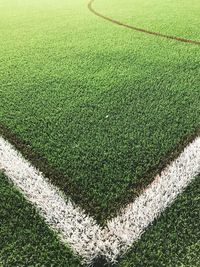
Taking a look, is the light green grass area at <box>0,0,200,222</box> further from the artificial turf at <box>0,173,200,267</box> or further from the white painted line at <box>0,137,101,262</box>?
the artificial turf at <box>0,173,200,267</box>

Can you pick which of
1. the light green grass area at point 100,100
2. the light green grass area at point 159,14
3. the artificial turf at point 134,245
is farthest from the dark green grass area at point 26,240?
the light green grass area at point 159,14

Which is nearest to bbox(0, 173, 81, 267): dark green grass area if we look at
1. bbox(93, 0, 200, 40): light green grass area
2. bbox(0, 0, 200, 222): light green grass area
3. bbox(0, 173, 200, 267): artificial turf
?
bbox(0, 173, 200, 267): artificial turf

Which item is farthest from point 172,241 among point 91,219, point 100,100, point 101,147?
point 100,100

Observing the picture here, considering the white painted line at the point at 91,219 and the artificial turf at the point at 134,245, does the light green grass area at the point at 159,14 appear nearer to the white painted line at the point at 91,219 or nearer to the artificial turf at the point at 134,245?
the white painted line at the point at 91,219

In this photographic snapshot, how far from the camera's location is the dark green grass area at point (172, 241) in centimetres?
160

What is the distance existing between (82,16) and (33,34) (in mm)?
1029

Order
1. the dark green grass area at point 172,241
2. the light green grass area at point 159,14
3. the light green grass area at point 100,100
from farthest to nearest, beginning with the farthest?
the light green grass area at point 159,14, the light green grass area at point 100,100, the dark green grass area at point 172,241

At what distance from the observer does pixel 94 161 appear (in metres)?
2.16

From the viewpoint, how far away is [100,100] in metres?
2.76

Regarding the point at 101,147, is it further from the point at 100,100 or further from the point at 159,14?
the point at 159,14

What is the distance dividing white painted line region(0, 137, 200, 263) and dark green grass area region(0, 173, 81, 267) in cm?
5

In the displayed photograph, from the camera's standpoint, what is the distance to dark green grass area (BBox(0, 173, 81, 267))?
162 cm

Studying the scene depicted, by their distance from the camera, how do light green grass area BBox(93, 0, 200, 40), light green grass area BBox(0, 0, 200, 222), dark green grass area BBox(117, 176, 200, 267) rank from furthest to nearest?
light green grass area BBox(93, 0, 200, 40) < light green grass area BBox(0, 0, 200, 222) < dark green grass area BBox(117, 176, 200, 267)

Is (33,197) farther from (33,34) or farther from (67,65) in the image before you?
→ (33,34)
